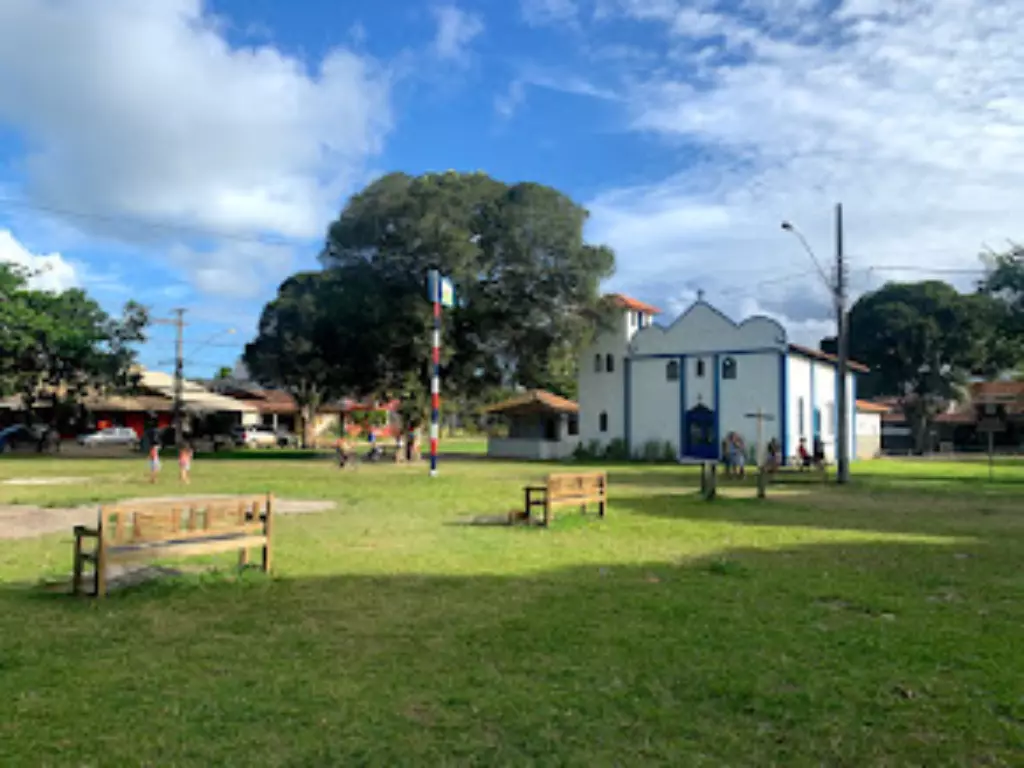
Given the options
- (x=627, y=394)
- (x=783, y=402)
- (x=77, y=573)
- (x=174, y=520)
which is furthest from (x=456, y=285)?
(x=77, y=573)

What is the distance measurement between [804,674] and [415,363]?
37.8 meters

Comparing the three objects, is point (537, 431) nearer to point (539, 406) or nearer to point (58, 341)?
point (539, 406)

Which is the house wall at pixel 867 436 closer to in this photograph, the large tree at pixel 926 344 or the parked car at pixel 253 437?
the large tree at pixel 926 344

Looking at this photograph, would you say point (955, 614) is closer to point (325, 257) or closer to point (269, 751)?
point (269, 751)

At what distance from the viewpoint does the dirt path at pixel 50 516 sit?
12.9 metres

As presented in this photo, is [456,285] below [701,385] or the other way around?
the other way around

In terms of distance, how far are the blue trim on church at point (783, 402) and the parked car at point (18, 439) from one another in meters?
38.4

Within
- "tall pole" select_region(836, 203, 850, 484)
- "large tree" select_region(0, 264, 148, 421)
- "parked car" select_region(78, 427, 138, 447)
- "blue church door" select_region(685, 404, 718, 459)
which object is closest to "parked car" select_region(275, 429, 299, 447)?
"parked car" select_region(78, 427, 138, 447)

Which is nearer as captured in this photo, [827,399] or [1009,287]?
[1009,287]

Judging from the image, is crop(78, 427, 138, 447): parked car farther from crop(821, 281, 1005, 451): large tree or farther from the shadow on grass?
crop(821, 281, 1005, 451): large tree

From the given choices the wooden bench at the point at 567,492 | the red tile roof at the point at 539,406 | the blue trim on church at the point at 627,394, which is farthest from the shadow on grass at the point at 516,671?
the red tile roof at the point at 539,406

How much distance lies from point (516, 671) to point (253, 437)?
186ft

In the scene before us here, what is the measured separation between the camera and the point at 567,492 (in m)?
14.7

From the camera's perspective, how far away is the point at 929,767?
4.21 m
